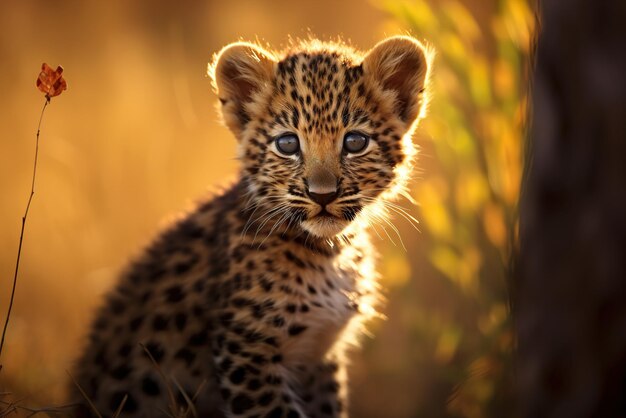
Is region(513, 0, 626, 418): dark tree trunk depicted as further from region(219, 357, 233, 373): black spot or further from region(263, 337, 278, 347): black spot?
region(219, 357, 233, 373): black spot

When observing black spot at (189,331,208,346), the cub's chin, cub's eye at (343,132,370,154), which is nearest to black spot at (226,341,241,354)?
black spot at (189,331,208,346)

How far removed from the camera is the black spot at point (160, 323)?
4.10 m

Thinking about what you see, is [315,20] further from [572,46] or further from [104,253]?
[572,46]

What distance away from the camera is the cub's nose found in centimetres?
379

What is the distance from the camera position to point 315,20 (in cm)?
789

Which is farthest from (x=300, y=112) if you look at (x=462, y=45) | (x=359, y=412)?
(x=359, y=412)

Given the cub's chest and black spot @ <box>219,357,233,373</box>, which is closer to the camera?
black spot @ <box>219,357,233,373</box>

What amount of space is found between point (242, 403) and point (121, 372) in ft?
2.23

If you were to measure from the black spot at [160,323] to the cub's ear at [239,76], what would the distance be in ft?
3.54

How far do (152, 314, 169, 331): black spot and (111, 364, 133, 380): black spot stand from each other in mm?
245

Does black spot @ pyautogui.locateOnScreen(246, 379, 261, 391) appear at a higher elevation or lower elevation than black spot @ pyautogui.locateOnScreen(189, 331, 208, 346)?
lower

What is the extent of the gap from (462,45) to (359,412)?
245cm

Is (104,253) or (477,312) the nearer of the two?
(477,312)

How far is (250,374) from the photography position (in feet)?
12.8
